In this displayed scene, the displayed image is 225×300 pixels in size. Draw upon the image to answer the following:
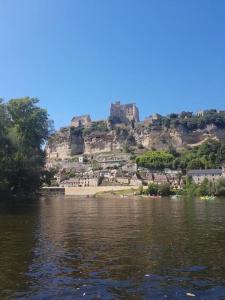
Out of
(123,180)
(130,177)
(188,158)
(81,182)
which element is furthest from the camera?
(188,158)

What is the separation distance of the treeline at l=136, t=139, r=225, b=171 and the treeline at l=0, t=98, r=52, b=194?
87.5m

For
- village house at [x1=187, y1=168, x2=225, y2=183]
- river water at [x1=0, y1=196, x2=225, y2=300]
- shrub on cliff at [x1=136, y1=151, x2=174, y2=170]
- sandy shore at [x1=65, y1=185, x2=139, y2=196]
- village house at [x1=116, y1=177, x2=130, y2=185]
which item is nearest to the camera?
river water at [x1=0, y1=196, x2=225, y2=300]

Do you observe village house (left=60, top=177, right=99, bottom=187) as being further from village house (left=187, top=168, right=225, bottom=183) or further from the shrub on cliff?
village house (left=187, top=168, right=225, bottom=183)

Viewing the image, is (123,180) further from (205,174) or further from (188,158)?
(188,158)

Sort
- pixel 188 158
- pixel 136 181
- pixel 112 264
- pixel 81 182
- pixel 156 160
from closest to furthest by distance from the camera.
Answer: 1. pixel 112 264
2. pixel 136 181
3. pixel 81 182
4. pixel 188 158
5. pixel 156 160

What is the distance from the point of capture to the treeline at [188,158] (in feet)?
513

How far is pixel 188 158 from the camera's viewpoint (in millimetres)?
166000

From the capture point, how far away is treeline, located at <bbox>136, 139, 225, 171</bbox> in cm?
15625

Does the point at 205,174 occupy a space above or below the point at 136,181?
above

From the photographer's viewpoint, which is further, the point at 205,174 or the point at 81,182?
the point at 81,182

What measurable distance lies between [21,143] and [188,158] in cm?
10489

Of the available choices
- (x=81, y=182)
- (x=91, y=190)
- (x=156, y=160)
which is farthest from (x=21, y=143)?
(x=156, y=160)

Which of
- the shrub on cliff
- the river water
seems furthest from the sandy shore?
the river water

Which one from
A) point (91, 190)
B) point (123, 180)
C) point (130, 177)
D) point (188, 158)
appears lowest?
point (91, 190)
